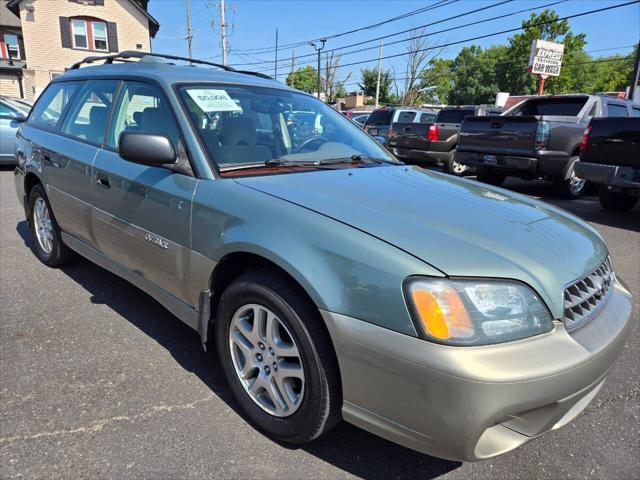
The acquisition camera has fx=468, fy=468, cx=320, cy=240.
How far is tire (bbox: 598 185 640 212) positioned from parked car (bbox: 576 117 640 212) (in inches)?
35.2

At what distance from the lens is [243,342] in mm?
2240

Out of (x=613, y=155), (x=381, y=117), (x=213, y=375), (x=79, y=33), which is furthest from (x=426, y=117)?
(x=79, y=33)

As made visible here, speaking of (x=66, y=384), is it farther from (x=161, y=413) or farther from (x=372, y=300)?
(x=372, y=300)

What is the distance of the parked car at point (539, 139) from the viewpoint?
798cm

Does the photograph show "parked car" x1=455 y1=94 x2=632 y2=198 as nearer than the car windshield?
No

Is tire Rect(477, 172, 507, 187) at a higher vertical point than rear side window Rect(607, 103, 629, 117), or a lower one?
lower

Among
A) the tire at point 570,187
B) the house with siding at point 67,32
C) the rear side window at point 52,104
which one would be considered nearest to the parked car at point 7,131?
the rear side window at point 52,104

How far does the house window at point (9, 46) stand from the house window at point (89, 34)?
756cm

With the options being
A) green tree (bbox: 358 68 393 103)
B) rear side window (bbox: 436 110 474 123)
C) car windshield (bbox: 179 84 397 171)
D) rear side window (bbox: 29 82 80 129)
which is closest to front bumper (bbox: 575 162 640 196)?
car windshield (bbox: 179 84 397 171)

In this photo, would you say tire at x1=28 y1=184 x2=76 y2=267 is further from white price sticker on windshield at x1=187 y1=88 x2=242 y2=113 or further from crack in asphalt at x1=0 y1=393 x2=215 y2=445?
crack in asphalt at x1=0 y1=393 x2=215 y2=445

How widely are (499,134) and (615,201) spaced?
218cm

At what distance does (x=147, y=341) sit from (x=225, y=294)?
110 centimetres

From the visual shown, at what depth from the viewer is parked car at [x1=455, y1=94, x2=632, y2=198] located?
7984mm

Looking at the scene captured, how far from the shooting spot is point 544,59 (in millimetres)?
32000
